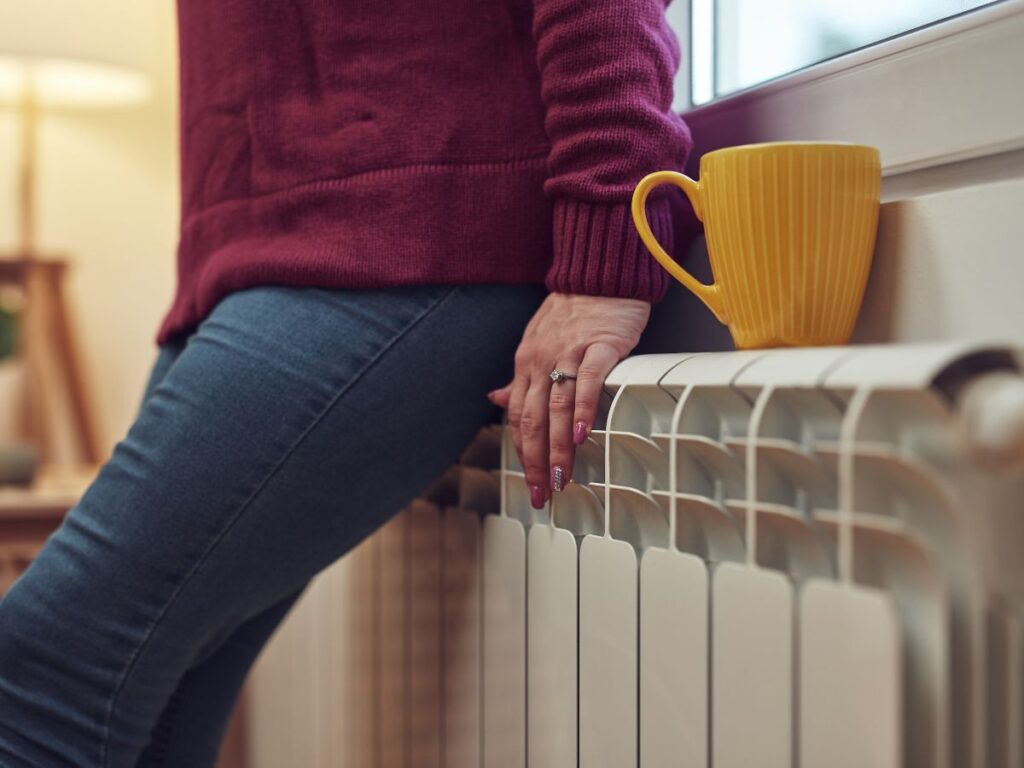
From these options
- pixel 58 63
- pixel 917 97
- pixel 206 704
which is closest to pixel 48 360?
pixel 58 63

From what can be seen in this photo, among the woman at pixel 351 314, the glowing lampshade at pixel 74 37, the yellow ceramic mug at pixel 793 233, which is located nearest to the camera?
the yellow ceramic mug at pixel 793 233

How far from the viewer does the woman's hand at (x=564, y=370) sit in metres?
0.64

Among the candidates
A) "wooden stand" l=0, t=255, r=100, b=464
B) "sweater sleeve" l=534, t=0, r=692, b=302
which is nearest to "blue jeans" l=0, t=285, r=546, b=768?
"sweater sleeve" l=534, t=0, r=692, b=302

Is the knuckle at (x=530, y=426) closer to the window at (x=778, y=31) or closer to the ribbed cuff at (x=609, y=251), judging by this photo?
the ribbed cuff at (x=609, y=251)

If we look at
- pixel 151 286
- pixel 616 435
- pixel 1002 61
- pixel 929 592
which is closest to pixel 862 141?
pixel 1002 61

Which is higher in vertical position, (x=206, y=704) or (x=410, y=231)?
(x=410, y=231)

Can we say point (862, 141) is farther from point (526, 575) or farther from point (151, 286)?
point (151, 286)

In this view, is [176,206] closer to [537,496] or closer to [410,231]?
[410,231]

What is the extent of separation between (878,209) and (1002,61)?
0.36 ft

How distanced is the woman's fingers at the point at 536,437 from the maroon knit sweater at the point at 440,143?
0.22 ft

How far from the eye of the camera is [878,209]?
1.94 feet

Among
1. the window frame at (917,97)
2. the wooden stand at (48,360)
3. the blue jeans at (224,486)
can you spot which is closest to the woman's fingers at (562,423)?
the blue jeans at (224,486)

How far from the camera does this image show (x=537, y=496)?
0.68m

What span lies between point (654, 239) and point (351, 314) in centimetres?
21
